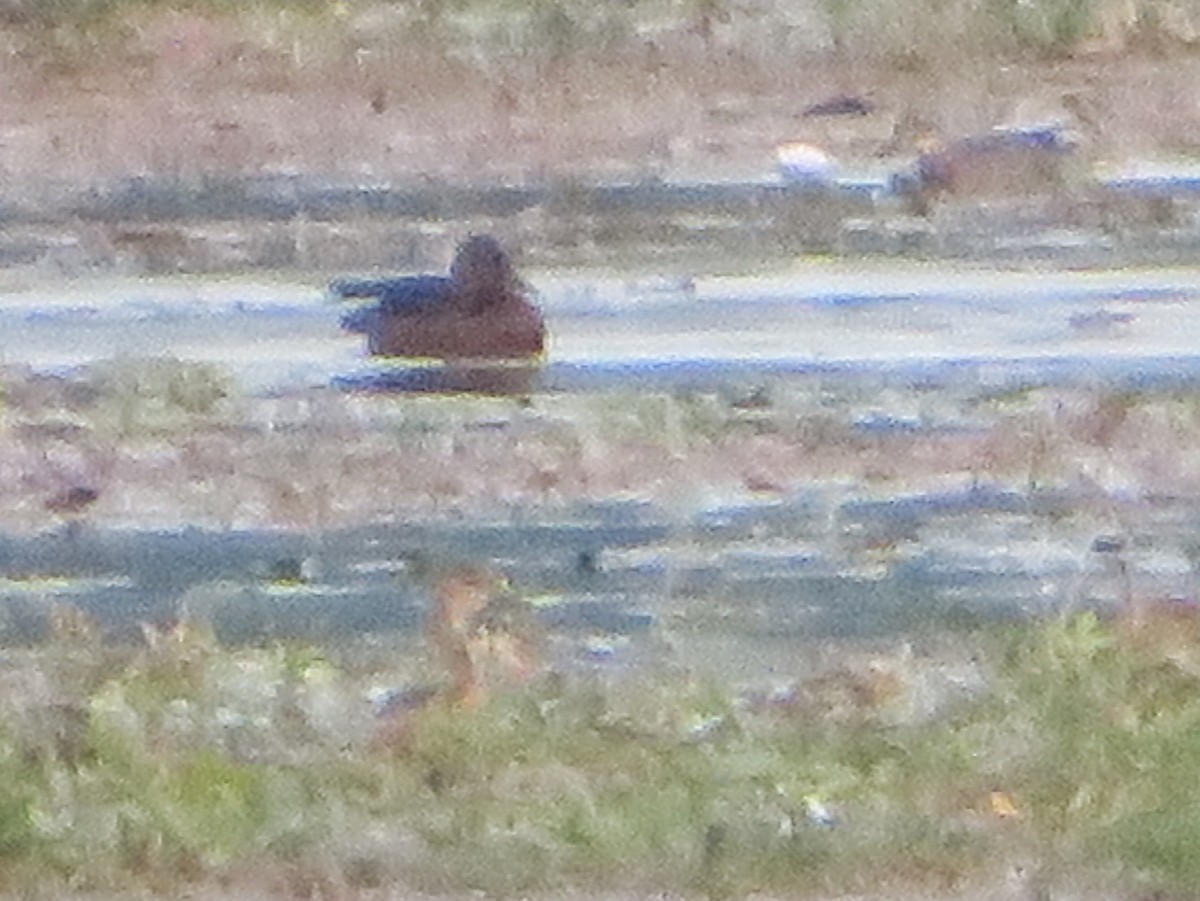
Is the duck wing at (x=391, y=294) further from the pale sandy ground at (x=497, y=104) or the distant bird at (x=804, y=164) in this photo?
the distant bird at (x=804, y=164)

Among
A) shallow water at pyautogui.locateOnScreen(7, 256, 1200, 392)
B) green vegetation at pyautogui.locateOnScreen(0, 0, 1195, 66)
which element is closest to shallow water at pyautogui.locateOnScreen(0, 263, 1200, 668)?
shallow water at pyautogui.locateOnScreen(7, 256, 1200, 392)

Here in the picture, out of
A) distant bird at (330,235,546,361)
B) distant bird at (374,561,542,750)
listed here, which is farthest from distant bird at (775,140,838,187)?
distant bird at (374,561,542,750)

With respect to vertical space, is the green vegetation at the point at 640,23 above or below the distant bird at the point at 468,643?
above

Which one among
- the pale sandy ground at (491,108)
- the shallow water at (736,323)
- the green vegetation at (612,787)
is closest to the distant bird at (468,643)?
the green vegetation at (612,787)

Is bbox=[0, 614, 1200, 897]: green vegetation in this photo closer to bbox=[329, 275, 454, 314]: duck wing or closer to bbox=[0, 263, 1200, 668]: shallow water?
bbox=[0, 263, 1200, 668]: shallow water

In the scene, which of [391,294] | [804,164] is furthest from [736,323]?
[391,294]

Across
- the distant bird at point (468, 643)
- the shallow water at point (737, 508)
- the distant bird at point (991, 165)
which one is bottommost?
the distant bird at point (468, 643)

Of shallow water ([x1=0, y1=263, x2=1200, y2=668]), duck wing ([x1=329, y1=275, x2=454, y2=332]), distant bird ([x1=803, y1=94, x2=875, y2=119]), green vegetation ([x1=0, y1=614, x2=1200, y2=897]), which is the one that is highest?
distant bird ([x1=803, y1=94, x2=875, y2=119])

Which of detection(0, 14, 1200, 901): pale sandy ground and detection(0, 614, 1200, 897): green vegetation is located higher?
detection(0, 14, 1200, 901): pale sandy ground
